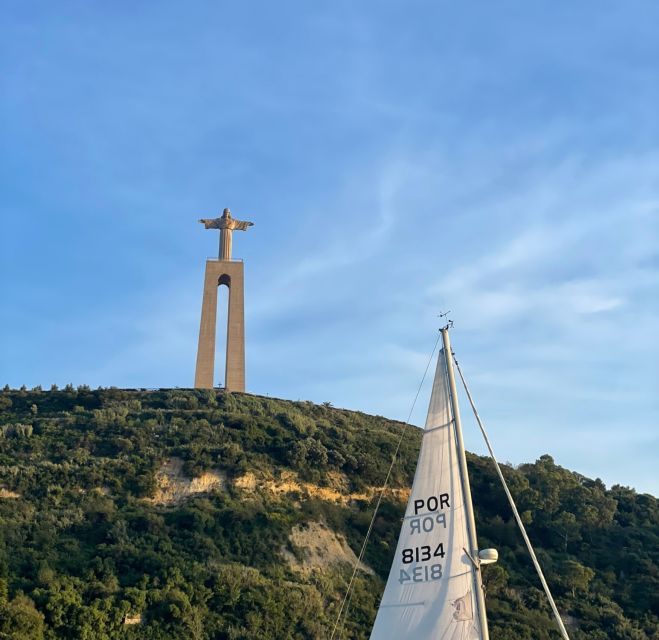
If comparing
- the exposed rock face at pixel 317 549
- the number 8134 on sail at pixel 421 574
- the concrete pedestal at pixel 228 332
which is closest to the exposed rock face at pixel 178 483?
the exposed rock face at pixel 317 549

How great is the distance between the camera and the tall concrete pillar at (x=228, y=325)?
63062mm

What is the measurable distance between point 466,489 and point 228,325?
4752 centimetres

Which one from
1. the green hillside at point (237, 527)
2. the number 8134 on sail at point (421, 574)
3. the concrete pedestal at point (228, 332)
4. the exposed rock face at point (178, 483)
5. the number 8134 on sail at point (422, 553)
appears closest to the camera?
the number 8134 on sail at point (421, 574)

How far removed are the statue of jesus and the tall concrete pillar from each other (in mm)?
229

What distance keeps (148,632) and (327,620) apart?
7433 millimetres

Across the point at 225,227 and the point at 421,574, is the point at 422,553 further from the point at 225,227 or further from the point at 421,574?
the point at 225,227

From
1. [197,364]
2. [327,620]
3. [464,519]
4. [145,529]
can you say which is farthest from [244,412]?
[464,519]

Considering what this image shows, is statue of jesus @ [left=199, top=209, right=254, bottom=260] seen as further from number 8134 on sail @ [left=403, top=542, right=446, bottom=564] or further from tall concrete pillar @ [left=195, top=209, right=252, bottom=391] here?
number 8134 on sail @ [left=403, top=542, right=446, bottom=564]

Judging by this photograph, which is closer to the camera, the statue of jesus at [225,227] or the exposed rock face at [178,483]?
the exposed rock face at [178,483]

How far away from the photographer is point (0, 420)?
184 feet

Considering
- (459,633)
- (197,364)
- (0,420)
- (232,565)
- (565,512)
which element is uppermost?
(197,364)

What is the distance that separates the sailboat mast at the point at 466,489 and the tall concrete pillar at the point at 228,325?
151 feet

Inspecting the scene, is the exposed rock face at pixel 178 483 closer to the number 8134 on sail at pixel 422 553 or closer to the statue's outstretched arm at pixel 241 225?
the statue's outstretched arm at pixel 241 225

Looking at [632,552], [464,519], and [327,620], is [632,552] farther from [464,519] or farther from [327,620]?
[464,519]
